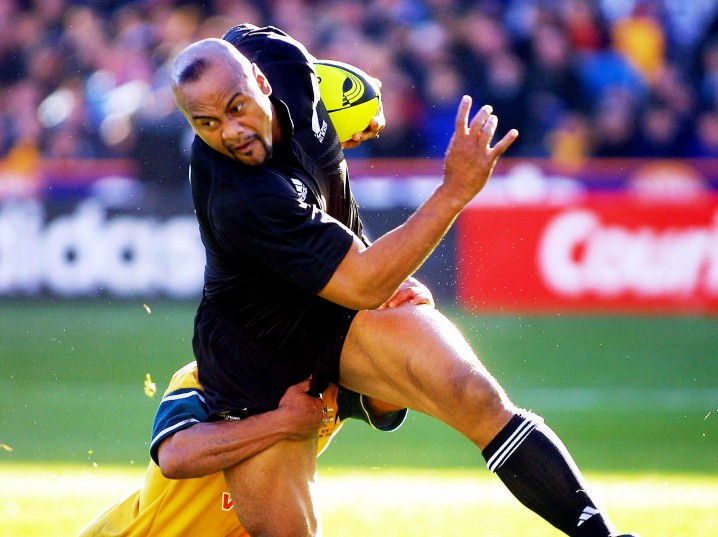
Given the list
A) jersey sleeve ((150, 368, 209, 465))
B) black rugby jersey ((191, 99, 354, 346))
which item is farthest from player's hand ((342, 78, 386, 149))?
jersey sleeve ((150, 368, 209, 465))

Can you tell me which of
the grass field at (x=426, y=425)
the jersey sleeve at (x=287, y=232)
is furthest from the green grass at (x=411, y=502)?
the jersey sleeve at (x=287, y=232)

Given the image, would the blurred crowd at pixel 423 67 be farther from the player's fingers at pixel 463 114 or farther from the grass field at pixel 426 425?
the player's fingers at pixel 463 114

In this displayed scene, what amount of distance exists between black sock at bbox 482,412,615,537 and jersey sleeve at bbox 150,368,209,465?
1133mm

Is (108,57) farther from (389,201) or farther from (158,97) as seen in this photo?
(389,201)

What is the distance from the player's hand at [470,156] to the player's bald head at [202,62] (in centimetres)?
77

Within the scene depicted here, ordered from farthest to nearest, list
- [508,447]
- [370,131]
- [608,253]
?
[608,253]
[370,131]
[508,447]

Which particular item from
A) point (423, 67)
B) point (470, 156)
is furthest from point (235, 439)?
point (423, 67)

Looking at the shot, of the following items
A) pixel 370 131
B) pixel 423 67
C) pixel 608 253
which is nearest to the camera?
pixel 370 131

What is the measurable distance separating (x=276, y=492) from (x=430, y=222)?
1.19 metres

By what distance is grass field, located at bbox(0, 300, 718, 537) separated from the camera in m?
5.80

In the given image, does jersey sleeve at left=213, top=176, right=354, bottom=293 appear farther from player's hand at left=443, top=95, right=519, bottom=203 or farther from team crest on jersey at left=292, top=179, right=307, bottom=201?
player's hand at left=443, top=95, right=519, bottom=203

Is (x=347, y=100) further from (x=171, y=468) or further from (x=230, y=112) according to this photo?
(x=171, y=468)

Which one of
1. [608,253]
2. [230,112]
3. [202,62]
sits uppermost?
[608,253]

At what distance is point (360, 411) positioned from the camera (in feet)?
15.6
